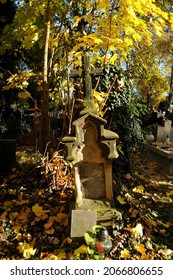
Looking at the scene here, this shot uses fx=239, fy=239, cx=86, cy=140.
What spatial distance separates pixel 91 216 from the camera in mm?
3244

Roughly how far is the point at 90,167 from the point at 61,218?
910 mm

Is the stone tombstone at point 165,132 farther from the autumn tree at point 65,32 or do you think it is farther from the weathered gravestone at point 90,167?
the weathered gravestone at point 90,167

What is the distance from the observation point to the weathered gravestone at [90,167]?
3268 millimetres

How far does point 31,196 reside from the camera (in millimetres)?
4398

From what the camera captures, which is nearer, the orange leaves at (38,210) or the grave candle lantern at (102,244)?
the grave candle lantern at (102,244)

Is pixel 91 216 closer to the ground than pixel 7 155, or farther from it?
closer to the ground

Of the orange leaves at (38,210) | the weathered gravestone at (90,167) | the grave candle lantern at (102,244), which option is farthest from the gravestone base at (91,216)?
the orange leaves at (38,210)

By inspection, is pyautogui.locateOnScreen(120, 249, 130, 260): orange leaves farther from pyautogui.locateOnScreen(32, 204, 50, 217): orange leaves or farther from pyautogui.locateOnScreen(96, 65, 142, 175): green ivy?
pyautogui.locateOnScreen(96, 65, 142, 175): green ivy

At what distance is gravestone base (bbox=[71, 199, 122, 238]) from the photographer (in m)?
3.24

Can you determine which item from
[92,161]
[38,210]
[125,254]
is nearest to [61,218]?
[38,210]

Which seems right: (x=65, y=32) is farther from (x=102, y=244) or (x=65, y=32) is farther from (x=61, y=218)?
(x=102, y=244)

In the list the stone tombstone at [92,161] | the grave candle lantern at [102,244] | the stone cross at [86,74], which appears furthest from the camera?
the stone cross at [86,74]

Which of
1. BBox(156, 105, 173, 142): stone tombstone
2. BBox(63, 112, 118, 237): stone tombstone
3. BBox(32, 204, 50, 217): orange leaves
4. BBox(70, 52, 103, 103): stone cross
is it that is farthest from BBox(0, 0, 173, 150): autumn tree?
BBox(156, 105, 173, 142): stone tombstone
